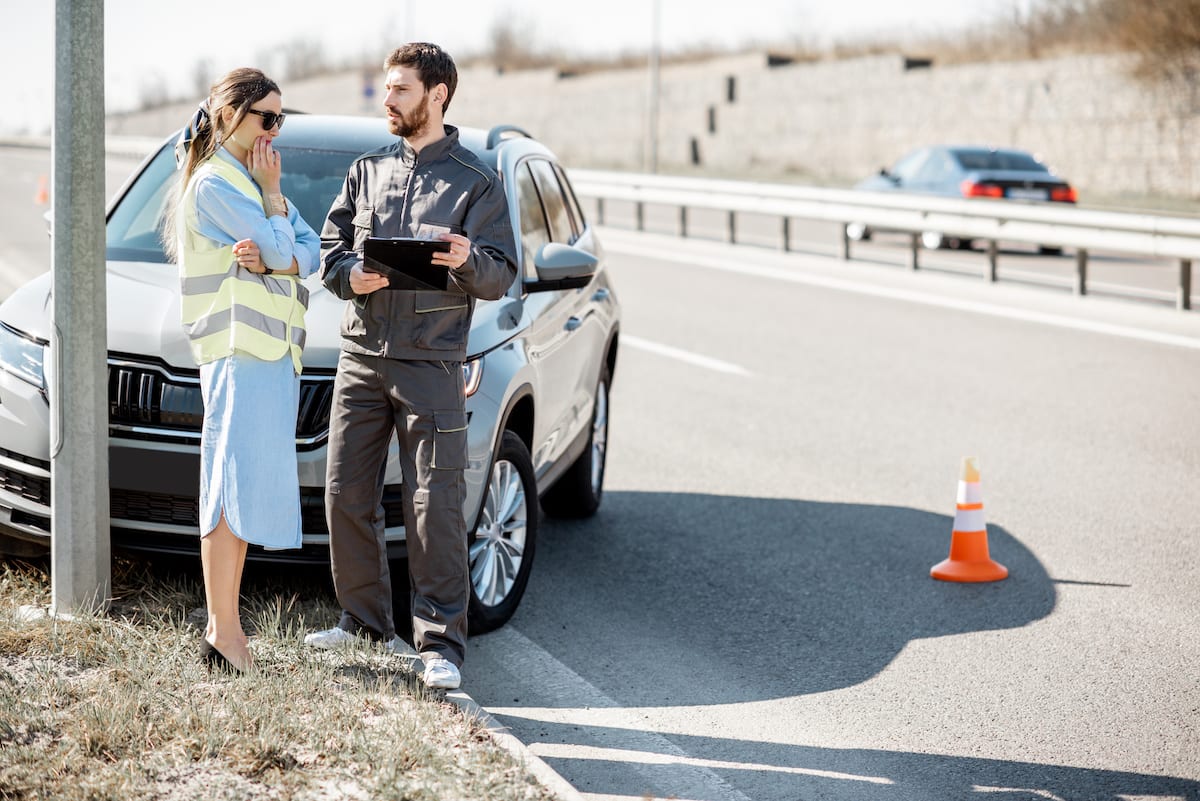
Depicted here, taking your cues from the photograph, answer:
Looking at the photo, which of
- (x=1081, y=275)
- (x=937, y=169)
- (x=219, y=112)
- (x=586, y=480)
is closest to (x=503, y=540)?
(x=586, y=480)

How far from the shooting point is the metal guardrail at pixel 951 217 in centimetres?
1388

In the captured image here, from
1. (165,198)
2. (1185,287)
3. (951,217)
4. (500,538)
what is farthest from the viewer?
(951,217)

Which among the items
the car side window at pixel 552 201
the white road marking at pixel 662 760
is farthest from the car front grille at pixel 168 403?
the car side window at pixel 552 201

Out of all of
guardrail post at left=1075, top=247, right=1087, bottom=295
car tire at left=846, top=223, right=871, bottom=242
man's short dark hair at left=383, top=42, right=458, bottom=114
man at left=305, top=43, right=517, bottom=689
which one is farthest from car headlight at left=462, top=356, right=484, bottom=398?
car tire at left=846, top=223, right=871, bottom=242

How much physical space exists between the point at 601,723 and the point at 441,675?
1.89 feet

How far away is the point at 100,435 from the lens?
4875 mm

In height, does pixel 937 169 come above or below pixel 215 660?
above

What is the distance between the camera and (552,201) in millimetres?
7055

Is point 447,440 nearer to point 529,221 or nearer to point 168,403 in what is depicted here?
point 168,403

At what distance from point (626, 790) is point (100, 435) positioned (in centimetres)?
214

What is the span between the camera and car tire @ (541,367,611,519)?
283 inches

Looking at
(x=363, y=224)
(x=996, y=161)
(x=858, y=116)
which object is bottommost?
(x=363, y=224)

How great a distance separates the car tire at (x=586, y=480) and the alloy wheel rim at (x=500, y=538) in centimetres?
136

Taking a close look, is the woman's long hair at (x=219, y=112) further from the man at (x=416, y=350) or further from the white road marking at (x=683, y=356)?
the white road marking at (x=683, y=356)
